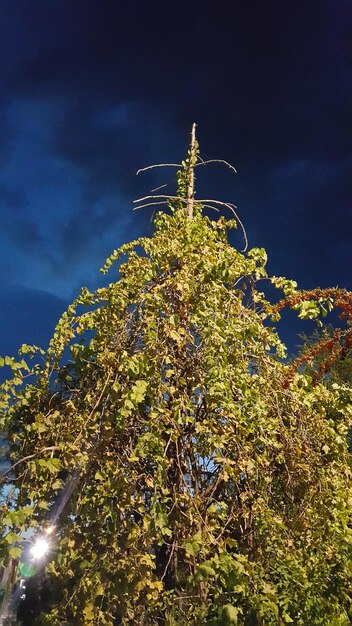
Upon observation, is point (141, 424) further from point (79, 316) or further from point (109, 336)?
point (79, 316)

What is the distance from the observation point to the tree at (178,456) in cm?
313

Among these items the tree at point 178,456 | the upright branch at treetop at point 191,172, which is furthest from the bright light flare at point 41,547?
the upright branch at treetop at point 191,172

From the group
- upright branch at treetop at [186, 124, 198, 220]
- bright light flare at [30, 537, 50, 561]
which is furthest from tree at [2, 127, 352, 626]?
upright branch at treetop at [186, 124, 198, 220]

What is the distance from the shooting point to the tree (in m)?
3.13

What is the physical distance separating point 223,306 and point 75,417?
1.44 metres

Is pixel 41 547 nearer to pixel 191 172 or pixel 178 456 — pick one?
pixel 178 456

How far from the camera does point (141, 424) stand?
3.66 meters

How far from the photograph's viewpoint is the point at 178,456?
357cm

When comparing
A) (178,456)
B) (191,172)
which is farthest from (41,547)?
(191,172)

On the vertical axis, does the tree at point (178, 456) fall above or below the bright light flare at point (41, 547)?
above

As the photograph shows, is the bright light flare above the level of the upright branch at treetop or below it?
below

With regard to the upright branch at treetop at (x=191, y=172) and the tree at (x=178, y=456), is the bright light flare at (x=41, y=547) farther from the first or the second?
the upright branch at treetop at (x=191, y=172)

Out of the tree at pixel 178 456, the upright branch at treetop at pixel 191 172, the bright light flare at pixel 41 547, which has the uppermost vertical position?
the upright branch at treetop at pixel 191 172

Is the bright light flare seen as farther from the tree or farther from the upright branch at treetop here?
the upright branch at treetop
